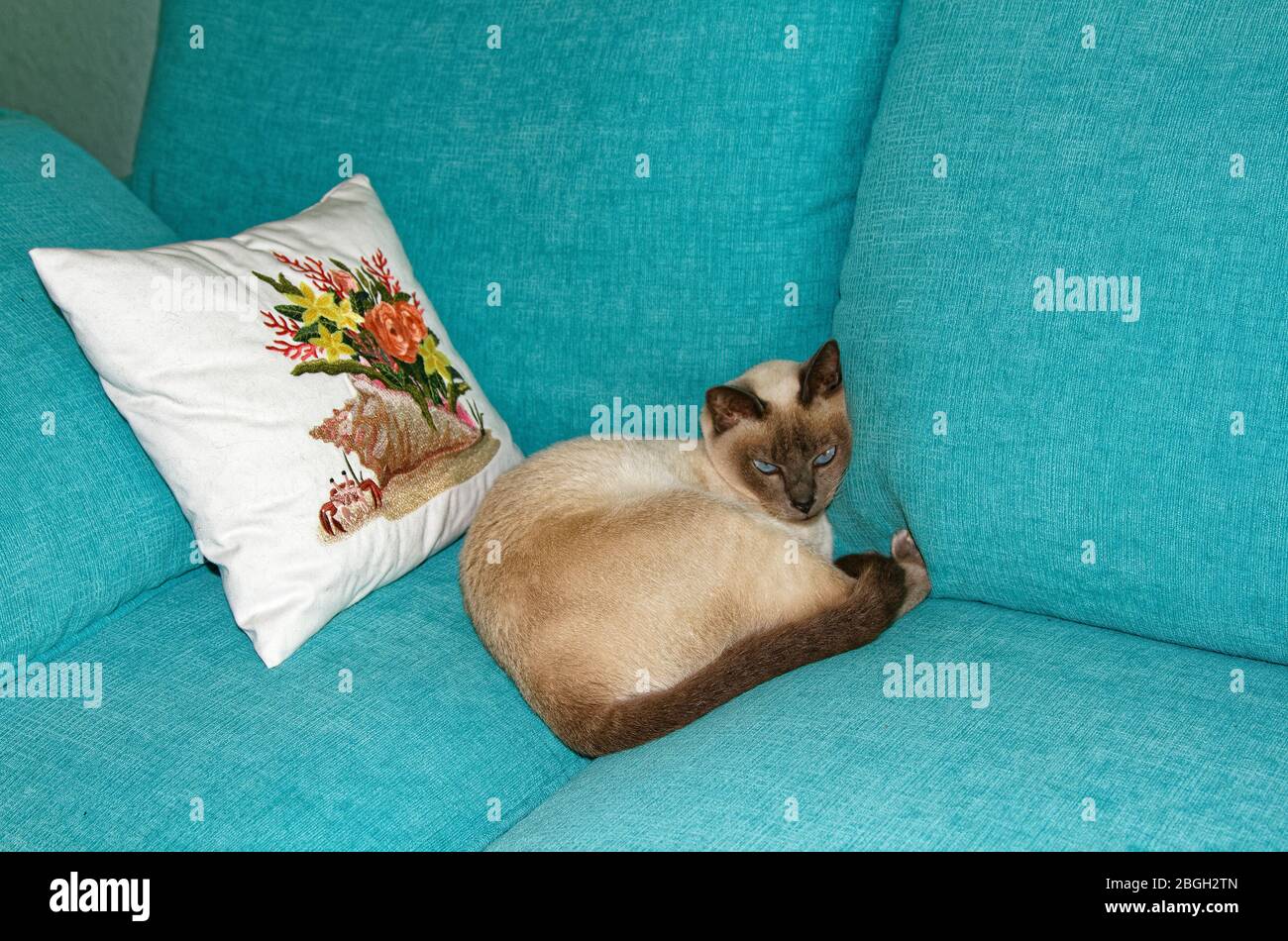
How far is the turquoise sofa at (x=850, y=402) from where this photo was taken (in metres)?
1.17

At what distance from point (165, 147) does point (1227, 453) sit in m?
1.85

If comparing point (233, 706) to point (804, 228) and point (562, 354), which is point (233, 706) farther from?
point (804, 228)

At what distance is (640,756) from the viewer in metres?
1.27

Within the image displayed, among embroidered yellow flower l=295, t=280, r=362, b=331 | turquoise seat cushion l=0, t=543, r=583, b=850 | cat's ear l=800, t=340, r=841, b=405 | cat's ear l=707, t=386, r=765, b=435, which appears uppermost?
embroidered yellow flower l=295, t=280, r=362, b=331

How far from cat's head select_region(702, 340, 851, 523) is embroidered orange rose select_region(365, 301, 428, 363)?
1.49 feet

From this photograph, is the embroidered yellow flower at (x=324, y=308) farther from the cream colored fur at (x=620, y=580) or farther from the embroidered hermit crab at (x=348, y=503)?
the cream colored fur at (x=620, y=580)

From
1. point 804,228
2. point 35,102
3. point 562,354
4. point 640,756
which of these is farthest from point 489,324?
point 35,102

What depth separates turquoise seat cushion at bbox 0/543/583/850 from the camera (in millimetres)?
1175

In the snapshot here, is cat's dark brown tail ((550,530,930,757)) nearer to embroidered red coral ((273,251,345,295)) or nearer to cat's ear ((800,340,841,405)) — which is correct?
cat's ear ((800,340,841,405))

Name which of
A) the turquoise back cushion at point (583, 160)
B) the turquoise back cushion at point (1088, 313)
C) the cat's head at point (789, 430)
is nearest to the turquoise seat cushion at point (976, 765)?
the turquoise back cushion at point (1088, 313)

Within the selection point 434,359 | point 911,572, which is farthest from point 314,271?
point 911,572

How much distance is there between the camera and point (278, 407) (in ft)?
4.70

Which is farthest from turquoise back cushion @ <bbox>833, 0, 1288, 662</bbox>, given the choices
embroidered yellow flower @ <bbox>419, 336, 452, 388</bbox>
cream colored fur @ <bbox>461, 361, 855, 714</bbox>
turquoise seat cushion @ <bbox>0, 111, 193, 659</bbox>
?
turquoise seat cushion @ <bbox>0, 111, 193, 659</bbox>

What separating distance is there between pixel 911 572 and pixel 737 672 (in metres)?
0.37
